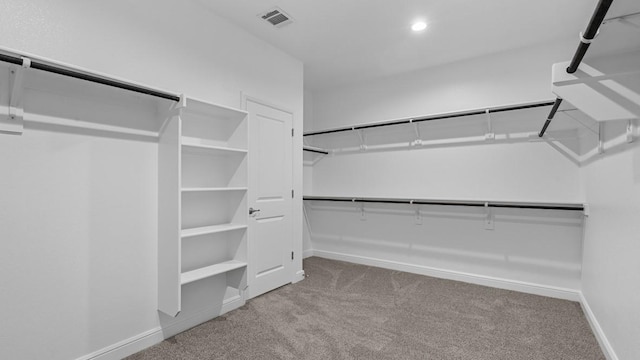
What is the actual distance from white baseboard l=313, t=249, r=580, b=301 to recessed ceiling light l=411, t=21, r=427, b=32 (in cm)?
275

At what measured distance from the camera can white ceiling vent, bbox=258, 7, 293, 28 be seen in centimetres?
267

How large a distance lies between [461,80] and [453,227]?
1.78 m

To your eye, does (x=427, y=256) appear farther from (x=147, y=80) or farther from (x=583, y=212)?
(x=147, y=80)

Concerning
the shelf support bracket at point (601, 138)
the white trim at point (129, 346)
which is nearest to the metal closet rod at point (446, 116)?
the shelf support bracket at point (601, 138)

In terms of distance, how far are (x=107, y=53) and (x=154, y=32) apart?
40cm

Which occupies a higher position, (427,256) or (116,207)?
(116,207)

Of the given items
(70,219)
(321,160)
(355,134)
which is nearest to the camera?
(70,219)

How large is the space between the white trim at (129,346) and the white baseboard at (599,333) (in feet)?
10.1

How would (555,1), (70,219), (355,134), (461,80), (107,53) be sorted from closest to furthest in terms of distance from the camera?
(70,219)
(107,53)
(555,1)
(461,80)
(355,134)

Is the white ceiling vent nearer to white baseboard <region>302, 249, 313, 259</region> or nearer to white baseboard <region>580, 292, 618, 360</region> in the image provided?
white baseboard <region>302, 249, 313, 259</region>

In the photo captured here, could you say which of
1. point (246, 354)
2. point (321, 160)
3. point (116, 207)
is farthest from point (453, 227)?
point (116, 207)

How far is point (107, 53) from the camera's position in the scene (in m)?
2.03

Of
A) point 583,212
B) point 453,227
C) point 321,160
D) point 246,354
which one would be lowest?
point 246,354

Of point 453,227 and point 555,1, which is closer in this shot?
point 555,1
